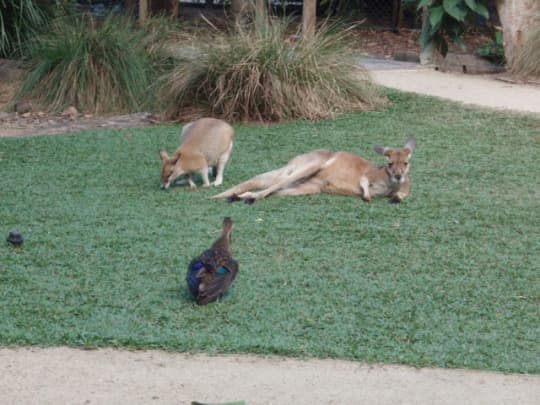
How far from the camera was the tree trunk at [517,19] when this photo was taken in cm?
1406

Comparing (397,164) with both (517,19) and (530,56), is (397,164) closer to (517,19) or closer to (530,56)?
(530,56)

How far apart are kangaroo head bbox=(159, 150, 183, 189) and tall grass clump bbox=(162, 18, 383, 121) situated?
118 inches

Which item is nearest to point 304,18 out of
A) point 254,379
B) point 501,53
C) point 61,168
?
point 501,53

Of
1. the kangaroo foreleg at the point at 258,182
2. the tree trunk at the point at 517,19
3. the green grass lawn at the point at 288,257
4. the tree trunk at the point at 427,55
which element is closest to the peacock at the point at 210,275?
the green grass lawn at the point at 288,257

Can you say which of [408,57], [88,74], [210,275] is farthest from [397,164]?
[408,57]

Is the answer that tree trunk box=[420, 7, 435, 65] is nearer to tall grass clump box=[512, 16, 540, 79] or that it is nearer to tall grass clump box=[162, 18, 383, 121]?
tall grass clump box=[512, 16, 540, 79]

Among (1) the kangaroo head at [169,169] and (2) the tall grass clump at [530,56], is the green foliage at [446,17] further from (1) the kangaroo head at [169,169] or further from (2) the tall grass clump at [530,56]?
(1) the kangaroo head at [169,169]

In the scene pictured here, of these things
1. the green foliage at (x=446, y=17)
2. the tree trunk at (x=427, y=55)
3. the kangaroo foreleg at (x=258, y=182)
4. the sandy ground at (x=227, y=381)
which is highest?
the green foliage at (x=446, y=17)

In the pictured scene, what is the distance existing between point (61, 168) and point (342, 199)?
2856 millimetres

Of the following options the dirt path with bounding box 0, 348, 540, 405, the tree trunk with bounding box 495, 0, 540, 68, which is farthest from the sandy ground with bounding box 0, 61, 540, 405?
the tree trunk with bounding box 495, 0, 540, 68

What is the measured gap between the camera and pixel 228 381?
15.8ft

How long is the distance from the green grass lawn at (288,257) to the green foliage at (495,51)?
522cm

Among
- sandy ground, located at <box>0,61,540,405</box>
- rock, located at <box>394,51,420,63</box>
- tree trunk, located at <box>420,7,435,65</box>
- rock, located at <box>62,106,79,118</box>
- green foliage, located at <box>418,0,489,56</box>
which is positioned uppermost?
green foliage, located at <box>418,0,489,56</box>

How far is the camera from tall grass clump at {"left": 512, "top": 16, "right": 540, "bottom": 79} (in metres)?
13.8
